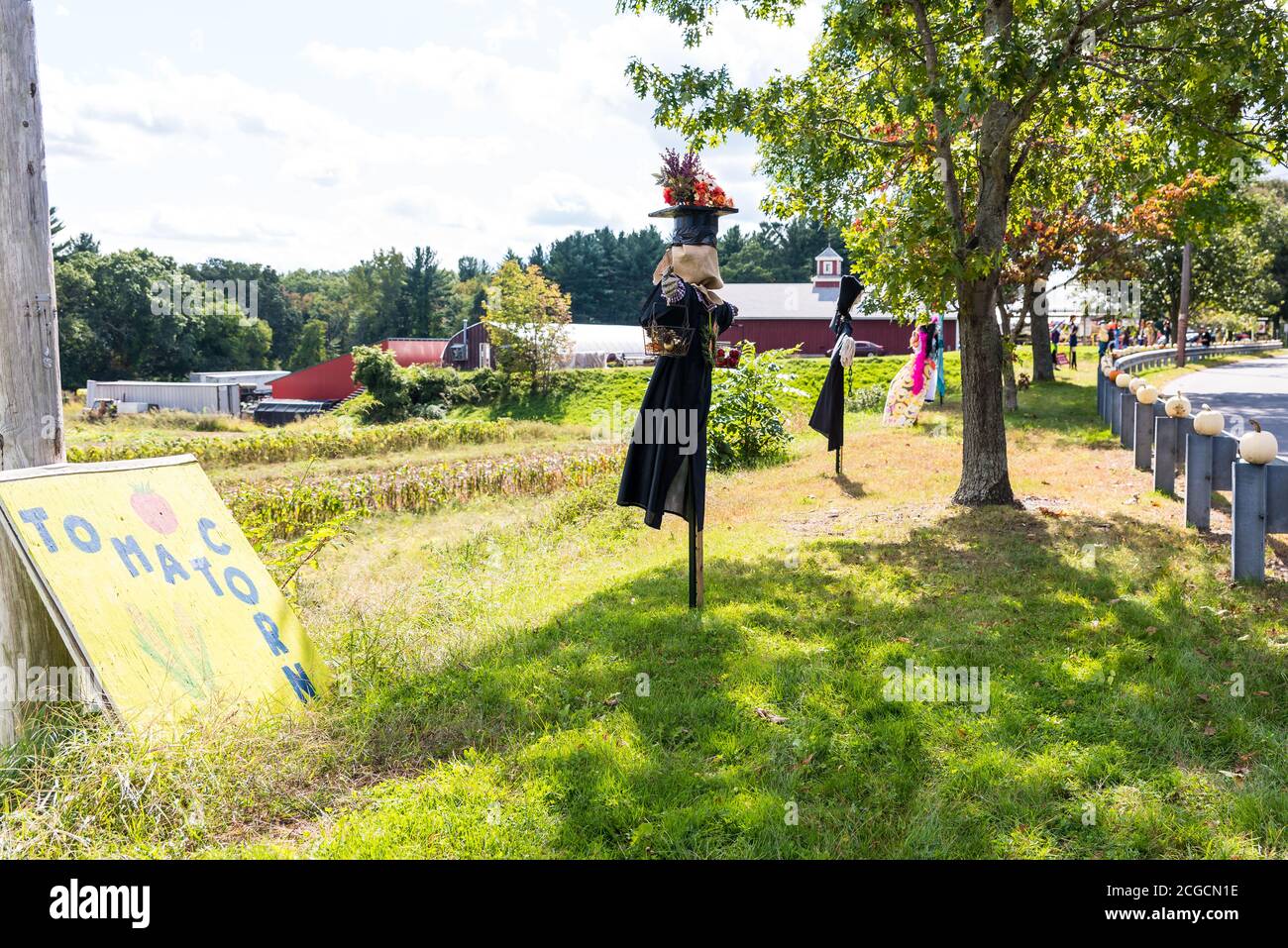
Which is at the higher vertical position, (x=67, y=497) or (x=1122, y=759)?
(x=67, y=497)

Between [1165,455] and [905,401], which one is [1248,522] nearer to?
[1165,455]

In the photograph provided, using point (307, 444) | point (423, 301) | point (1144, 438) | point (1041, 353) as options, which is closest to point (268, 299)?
point (423, 301)

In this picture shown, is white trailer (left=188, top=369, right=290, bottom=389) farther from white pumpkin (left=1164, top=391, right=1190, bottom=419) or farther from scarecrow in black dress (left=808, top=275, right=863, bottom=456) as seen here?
white pumpkin (left=1164, top=391, right=1190, bottom=419)

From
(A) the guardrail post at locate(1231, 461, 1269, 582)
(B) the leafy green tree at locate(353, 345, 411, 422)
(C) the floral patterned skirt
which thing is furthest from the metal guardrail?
(B) the leafy green tree at locate(353, 345, 411, 422)

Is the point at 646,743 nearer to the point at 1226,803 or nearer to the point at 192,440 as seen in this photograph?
the point at 1226,803

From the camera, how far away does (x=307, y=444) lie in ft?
80.5

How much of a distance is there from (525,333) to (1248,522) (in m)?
34.5

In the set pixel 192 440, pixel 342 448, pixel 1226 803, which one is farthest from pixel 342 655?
pixel 192 440

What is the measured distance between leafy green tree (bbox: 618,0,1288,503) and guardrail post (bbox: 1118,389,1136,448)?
370cm

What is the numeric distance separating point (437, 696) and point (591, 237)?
77.6m

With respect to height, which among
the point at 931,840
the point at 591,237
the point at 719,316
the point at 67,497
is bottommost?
the point at 931,840

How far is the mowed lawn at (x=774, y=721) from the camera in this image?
3.60 metres

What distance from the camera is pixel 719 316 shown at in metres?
6.32
